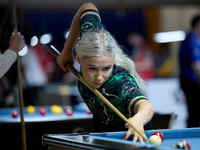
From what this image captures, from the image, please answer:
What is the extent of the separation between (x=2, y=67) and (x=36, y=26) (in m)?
5.91

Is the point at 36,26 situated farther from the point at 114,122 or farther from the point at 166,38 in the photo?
the point at 114,122

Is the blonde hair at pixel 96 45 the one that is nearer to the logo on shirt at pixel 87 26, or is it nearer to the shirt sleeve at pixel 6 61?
the logo on shirt at pixel 87 26

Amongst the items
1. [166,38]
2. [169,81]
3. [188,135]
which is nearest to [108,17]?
[166,38]

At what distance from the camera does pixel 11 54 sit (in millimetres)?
2309

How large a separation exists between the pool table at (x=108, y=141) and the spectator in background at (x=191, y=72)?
8.48 feet

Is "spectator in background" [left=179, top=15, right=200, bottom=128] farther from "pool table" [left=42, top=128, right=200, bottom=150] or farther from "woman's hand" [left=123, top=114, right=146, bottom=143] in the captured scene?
"woman's hand" [left=123, top=114, right=146, bottom=143]

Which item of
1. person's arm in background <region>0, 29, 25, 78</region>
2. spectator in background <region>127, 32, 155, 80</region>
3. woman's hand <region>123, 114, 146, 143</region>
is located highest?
spectator in background <region>127, 32, 155, 80</region>

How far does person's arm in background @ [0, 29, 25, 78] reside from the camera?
223cm

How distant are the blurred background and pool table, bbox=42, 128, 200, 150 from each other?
4.85 metres

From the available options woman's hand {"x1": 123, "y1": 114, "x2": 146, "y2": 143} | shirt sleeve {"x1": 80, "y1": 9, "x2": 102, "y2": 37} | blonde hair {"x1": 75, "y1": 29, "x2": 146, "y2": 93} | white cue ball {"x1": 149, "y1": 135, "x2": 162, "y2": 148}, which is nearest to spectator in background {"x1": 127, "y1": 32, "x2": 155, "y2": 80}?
shirt sleeve {"x1": 80, "y1": 9, "x2": 102, "y2": 37}

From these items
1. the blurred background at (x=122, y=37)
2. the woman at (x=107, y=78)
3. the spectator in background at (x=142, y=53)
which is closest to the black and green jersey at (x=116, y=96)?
the woman at (x=107, y=78)

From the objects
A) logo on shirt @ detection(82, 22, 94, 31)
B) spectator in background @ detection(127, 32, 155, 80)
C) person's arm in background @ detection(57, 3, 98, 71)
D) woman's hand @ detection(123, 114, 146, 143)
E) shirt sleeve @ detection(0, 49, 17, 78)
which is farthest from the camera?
spectator in background @ detection(127, 32, 155, 80)

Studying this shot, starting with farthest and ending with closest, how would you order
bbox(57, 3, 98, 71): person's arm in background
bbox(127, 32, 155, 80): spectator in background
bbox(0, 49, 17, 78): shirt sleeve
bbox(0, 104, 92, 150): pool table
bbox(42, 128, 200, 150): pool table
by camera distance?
bbox(127, 32, 155, 80): spectator in background → bbox(0, 104, 92, 150): pool table → bbox(0, 49, 17, 78): shirt sleeve → bbox(57, 3, 98, 71): person's arm in background → bbox(42, 128, 200, 150): pool table

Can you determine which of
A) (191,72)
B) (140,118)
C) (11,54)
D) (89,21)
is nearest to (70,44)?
(89,21)
